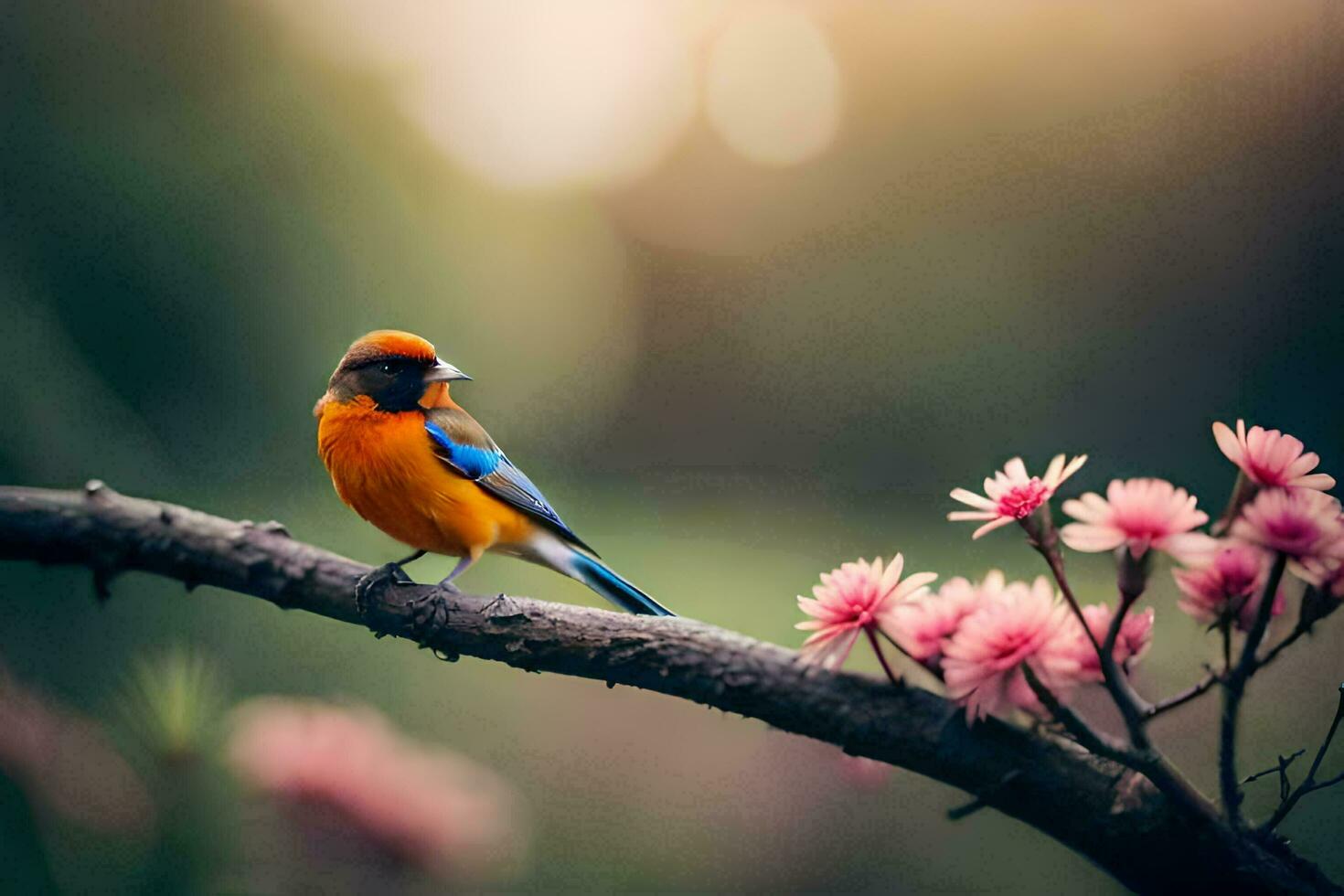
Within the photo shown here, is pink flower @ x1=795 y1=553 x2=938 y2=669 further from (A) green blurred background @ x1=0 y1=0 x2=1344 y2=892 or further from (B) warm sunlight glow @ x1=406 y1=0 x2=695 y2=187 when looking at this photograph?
(B) warm sunlight glow @ x1=406 y1=0 x2=695 y2=187

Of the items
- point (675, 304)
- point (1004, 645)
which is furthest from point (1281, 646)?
point (675, 304)

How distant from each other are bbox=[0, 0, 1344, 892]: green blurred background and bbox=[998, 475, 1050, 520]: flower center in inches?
18.2

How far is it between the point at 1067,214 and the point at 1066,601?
2.45 ft

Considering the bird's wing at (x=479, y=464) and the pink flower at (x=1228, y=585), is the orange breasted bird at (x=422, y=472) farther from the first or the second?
the pink flower at (x=1228, y=585)

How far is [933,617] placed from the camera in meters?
0.63

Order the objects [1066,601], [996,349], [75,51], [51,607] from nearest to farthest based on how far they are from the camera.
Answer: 1. [1066,601]
2. [51,607]
3. [75,51]
4. [996,349]

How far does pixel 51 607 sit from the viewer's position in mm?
A: 1041

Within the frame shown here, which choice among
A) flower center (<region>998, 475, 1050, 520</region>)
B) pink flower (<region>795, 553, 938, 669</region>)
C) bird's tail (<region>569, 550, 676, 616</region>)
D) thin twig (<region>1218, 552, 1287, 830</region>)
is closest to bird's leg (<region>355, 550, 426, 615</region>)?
bird's tail (<region>569, 550, 676, 616</region>)

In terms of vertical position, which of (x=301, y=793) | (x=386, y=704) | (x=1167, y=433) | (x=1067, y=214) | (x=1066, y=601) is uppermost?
(x=1067, y=214)

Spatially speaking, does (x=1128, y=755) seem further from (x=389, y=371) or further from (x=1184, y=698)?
(x=389, y=371)

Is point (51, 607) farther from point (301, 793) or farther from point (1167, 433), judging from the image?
point (1167, 433)

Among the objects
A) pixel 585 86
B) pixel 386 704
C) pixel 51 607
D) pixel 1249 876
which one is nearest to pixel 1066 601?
pixel 1249 876

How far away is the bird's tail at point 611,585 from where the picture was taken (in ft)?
2.85

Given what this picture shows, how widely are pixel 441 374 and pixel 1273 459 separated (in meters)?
0.65
